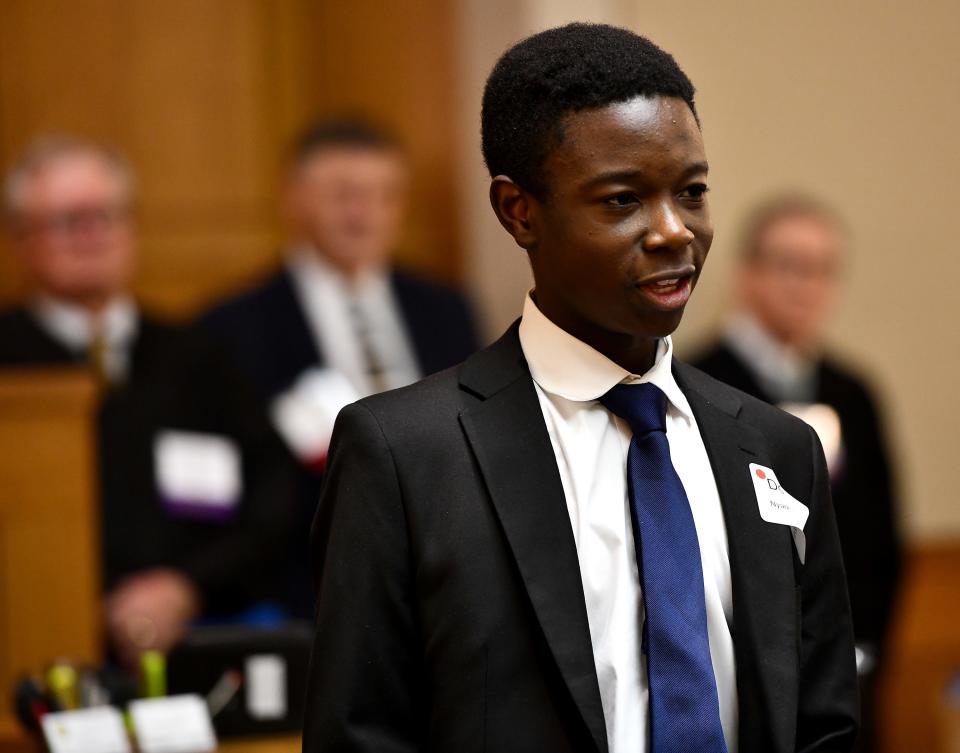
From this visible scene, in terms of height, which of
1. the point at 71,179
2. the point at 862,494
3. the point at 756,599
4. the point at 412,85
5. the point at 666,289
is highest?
the point at 412,85

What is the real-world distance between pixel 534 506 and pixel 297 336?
2.85 meters

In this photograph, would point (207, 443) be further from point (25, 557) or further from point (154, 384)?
point (25, 557)

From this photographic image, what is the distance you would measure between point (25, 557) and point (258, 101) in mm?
2673

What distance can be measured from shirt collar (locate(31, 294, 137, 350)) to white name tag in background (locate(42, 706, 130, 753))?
1670mm

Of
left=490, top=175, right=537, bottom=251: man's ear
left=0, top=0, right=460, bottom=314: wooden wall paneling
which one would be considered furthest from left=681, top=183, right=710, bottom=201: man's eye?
left=0, top=0, right=460, bottom=314: wooden wall paneling

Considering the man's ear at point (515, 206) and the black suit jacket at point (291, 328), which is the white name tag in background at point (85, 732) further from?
the black suit jacket at point (291, 328)

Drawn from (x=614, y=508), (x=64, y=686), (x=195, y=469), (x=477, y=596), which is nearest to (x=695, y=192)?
(x=614, y=508)

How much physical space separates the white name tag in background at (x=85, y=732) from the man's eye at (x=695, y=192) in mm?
1382

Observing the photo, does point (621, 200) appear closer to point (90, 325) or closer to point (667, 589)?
point (667, 589)

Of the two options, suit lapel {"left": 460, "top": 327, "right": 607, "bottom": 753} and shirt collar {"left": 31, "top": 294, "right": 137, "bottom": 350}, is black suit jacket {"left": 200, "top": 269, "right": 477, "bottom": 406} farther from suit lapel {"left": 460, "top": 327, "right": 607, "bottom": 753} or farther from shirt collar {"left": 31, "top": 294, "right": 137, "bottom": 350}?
suit lapel {"left": 460, "top": 327, "right": 607, "bottom": 753}

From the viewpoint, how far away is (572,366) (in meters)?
1.53

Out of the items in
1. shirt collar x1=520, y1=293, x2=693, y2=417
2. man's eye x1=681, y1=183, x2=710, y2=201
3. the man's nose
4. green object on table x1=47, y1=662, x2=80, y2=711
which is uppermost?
man's eye x1=681, y1=183, x2=710, y2=201

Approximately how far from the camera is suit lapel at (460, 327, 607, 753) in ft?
4.64

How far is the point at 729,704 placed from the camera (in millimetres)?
1510
